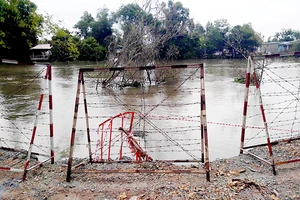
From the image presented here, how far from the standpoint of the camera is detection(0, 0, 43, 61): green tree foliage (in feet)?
52.8

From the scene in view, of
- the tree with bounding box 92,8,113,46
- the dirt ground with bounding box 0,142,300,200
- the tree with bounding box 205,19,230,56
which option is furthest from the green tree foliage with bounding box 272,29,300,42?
the dirt ground with bounding box 0,142,300,200

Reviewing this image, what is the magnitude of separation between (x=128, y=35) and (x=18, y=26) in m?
11.8

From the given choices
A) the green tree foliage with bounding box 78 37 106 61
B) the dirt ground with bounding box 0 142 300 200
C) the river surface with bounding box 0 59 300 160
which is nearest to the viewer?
the dirt ground with bounding box 0 142 300 200

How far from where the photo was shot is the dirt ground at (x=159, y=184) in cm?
352

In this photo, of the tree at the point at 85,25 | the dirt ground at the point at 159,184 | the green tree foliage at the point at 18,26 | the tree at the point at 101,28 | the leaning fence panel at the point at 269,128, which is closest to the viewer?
the dirt ground at the point at 159,184

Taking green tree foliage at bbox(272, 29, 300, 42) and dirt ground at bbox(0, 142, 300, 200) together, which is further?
green tree foliage at bbox(272, 29, 300, 42)

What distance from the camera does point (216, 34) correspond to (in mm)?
58156

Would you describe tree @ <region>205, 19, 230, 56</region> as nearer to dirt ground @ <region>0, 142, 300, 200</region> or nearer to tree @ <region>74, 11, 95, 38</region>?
tree @ <region>74, 11, 95, 38</region>

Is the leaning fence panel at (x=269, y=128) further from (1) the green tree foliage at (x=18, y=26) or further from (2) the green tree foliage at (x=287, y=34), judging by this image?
(2) the green tree foliage at (x=287, y=34)

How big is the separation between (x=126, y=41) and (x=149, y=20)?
3.40 metres

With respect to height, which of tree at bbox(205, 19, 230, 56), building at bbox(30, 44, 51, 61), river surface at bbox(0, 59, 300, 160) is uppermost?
tree at bbox(205, 19, 230, 56)

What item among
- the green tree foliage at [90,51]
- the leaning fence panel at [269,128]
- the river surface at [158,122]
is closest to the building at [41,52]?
the green tree foliage at [90,51]

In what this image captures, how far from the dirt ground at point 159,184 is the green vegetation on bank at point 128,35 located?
1022 cm

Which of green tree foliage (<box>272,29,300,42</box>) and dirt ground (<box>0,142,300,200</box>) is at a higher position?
green tree foliage (<box>272,29,300,42</box>)
